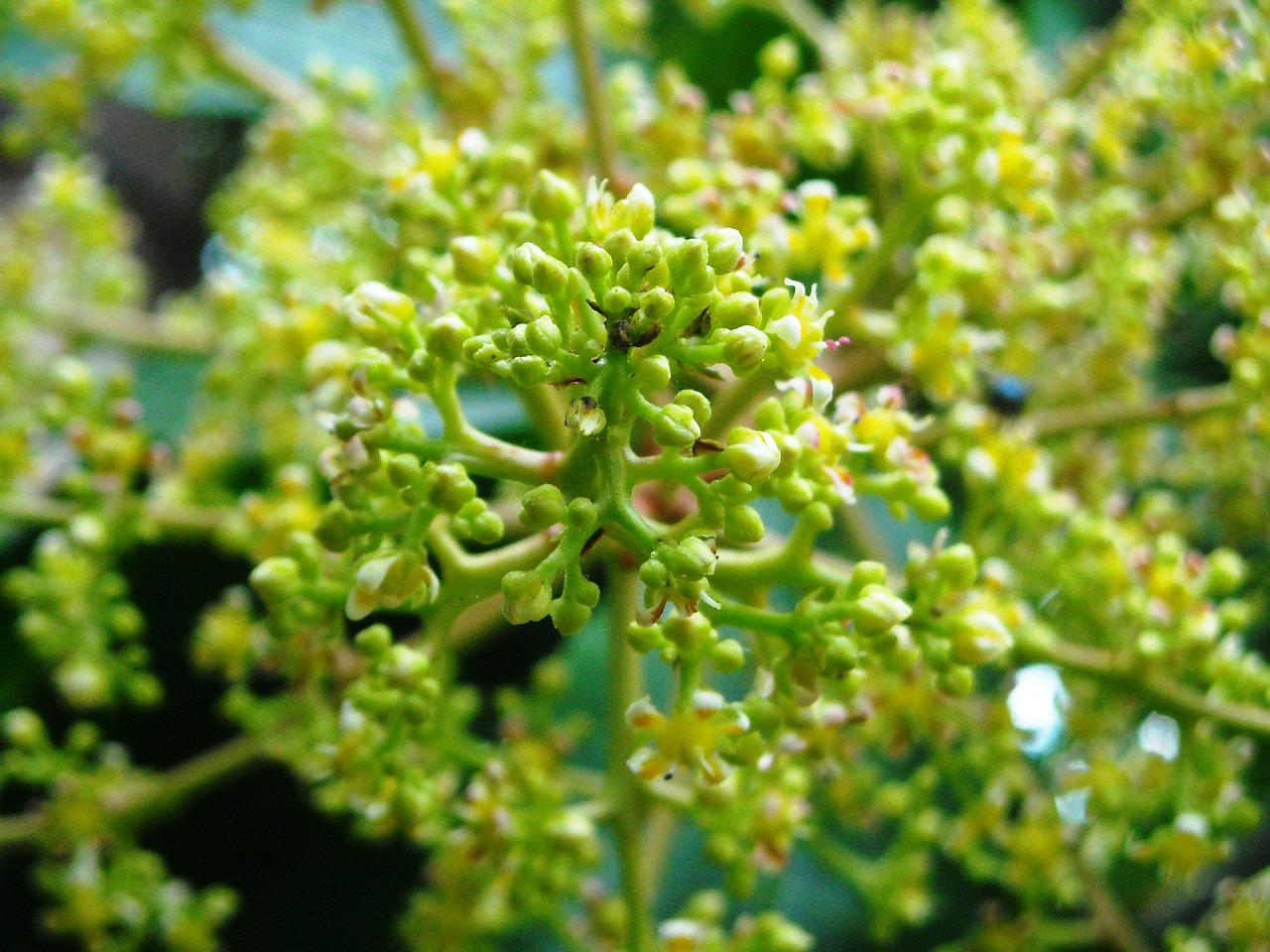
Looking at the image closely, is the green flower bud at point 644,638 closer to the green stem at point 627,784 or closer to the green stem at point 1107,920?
the green stem at point 627,784

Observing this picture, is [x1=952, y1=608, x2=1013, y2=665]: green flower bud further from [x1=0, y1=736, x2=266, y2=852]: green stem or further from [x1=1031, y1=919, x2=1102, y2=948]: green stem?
[x1=0, y1=736, x2=266, y2=852]: green stem

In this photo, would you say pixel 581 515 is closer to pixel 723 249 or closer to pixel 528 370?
pixel 528 370

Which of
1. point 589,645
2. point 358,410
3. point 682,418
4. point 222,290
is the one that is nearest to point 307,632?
point 358,410

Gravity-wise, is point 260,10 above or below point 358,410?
below

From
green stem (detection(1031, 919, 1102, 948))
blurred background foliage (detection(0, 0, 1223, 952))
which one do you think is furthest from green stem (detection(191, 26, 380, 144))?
green stem (detection(1031, 919, 1102, 948))

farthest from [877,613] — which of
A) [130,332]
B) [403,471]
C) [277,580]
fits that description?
[130,332]

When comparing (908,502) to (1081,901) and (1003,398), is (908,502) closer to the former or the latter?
(1003,398)
